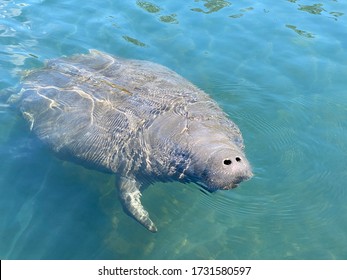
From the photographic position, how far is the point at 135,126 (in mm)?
8531

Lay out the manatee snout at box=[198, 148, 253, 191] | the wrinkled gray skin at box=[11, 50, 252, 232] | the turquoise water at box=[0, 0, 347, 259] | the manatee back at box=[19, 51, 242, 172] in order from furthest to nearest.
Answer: the manatee back at box=[19, 51, 242, 172], the turquoise water at box=[0, 0, 347, 259], the wrinkled gray skin at box=[11, 50, 252, 232], the manatee snout at box=[198, 148, 253, 191]

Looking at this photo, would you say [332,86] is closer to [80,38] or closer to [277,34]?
[277,34]

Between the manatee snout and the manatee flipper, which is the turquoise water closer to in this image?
the manatee flipper

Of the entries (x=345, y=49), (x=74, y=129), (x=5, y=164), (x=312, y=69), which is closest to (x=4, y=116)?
(x=5, y=164)

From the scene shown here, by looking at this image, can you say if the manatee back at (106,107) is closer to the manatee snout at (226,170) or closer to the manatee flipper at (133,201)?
the manatee flipper at (133,201)

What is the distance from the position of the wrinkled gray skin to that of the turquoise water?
529 mm

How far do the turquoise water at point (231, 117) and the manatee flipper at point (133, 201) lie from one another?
0.32 m

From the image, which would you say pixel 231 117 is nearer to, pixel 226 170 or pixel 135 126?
pixel 135 126

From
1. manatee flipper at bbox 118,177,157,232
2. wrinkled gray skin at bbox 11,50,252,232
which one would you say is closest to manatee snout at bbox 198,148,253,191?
wrinkled gray skin at bbox 11,50,252,232

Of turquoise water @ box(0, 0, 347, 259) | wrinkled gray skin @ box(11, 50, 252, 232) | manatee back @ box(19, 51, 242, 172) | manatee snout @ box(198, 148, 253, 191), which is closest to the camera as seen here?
manatee snout @ box(198, 148, 253, 191)

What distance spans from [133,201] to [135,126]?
1.37 metres

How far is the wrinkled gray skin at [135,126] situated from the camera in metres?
7.59

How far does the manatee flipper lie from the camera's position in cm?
789

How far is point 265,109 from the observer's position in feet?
34.4
